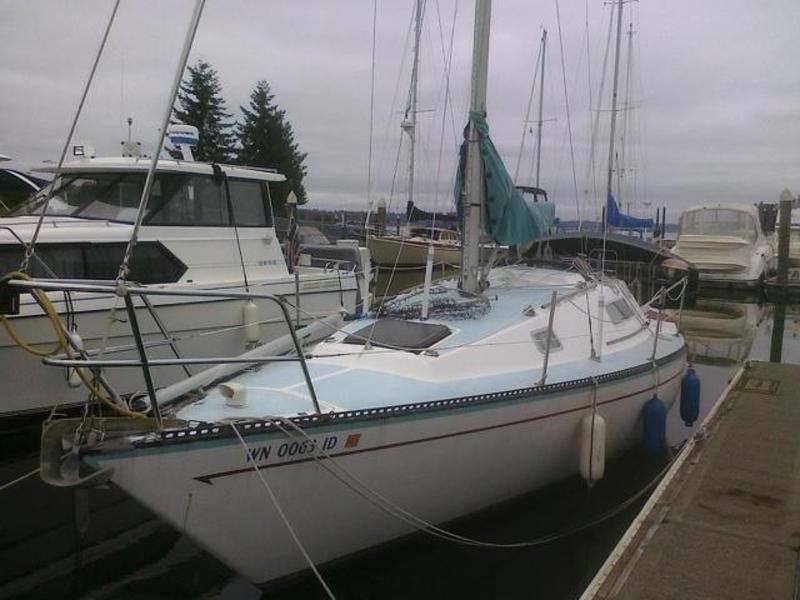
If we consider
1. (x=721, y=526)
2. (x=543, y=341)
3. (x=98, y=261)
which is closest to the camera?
(x=721, y=526)

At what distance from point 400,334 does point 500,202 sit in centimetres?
225

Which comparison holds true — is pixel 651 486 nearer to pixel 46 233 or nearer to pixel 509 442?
pixel 509 442

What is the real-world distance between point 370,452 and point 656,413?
12.4 feet

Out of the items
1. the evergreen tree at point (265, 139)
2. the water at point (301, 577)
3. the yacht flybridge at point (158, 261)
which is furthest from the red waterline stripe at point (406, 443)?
the evergreen tree at point (265, 139)

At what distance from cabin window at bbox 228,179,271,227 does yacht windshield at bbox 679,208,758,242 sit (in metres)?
22.8

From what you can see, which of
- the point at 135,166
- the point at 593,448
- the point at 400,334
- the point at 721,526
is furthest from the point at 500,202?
the point at 135,166

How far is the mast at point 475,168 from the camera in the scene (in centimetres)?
727

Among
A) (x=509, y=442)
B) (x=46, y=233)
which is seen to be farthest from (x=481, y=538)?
(x=46, y=233)

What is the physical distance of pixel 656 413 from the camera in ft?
23.4

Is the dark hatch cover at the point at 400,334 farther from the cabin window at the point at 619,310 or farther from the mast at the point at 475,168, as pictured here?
the cabin window at the point at 619,310

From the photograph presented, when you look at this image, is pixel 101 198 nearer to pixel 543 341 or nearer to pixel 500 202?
pixel 500 202

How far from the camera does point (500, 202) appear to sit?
24.4 ft

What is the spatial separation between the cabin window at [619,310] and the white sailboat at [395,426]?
1.31 ft

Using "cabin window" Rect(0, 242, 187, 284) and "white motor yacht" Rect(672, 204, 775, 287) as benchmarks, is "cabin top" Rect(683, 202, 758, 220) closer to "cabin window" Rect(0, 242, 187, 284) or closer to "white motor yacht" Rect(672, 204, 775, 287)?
"white motor yacht" Rect(672, 204, 775, 287)
